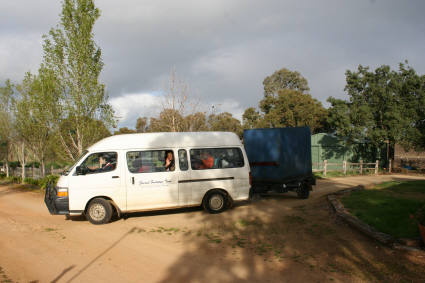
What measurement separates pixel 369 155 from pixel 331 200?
79.0ft

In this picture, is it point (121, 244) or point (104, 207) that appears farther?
point (104, 207)

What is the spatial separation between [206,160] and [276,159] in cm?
280

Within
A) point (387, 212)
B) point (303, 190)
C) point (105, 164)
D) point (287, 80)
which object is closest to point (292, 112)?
point (287, 80)

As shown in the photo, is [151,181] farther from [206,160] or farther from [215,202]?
[215,202]

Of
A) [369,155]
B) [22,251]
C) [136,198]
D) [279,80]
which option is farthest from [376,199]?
[279,80]

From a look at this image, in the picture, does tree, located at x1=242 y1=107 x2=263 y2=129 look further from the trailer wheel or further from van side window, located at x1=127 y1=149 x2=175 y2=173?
van side window, located at x1=127 y1=149 x2=175 y2=173

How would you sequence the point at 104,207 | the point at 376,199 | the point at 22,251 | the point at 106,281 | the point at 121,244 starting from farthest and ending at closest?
the point at 376,199, the point at 104,207, the point at 121,244, the point at 22,251, the point at 106,281

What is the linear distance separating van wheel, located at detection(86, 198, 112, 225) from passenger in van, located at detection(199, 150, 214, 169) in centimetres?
277

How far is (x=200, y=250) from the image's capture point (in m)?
6.18

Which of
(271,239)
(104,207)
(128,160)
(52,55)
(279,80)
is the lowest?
(271,239)

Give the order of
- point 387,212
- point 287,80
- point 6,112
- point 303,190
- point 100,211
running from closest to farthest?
point 387,212
point 100,211
point 303,190
point 6,112
point 287,80

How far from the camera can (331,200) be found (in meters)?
10.6

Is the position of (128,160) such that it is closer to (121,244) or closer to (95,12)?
(121,244)

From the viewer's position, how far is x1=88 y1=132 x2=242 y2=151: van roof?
8.56 meters
